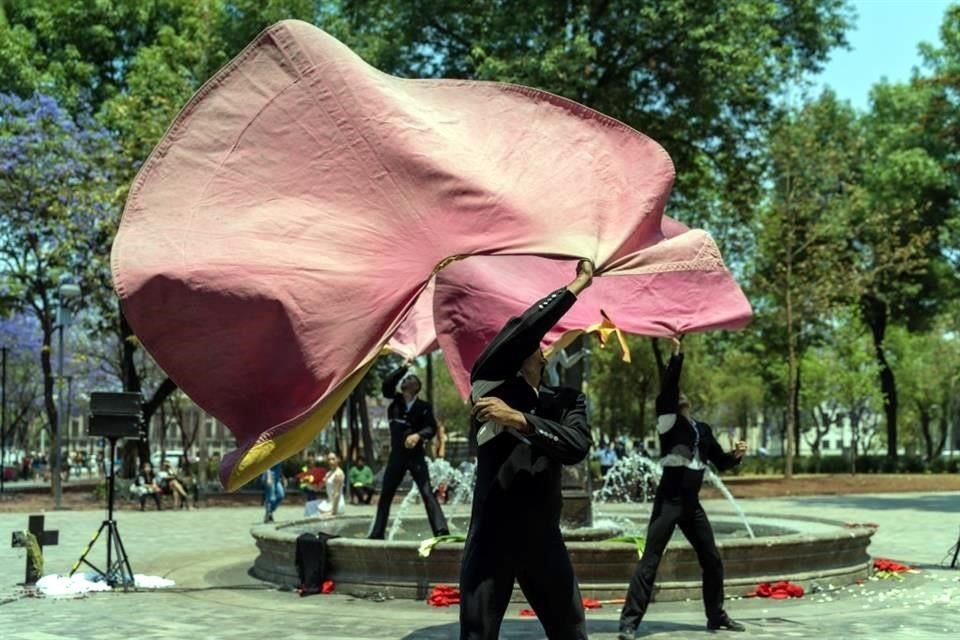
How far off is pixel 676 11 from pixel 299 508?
16132mm

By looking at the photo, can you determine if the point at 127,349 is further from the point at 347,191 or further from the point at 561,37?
the point at 347,191

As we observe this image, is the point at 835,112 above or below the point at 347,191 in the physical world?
above

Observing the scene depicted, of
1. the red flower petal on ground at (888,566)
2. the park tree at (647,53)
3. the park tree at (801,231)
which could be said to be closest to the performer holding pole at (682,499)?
the red flower petal on ground at (888,566)

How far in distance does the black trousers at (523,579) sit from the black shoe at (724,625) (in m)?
4.28

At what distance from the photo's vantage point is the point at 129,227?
8.66 metres

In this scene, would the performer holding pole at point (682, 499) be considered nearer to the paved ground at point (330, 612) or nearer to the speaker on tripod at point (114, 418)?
the paved ground at point (330, 612)

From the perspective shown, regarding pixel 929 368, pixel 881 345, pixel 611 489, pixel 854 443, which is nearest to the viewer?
pixel 611 489

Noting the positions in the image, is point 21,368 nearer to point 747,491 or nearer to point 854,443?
point 854,443

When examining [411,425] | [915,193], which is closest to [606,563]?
[411,425]

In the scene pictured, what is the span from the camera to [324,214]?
8.66m

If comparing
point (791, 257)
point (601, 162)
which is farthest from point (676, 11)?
point (601, 162)

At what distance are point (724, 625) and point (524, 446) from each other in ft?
15.3

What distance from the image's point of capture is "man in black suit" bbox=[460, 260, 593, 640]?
684 centimetres

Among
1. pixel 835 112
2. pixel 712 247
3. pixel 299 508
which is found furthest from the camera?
pixel 835 112
